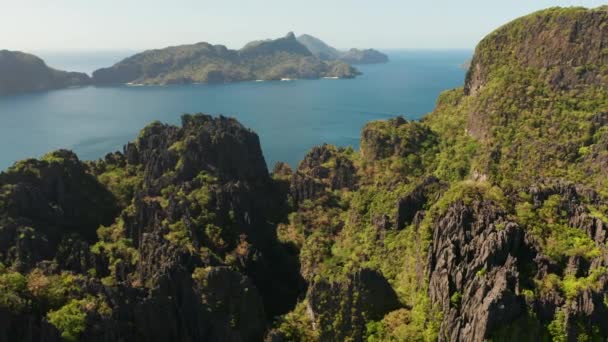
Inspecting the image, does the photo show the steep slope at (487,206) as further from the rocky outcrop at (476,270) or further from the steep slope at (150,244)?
the steep slope at (150,244)

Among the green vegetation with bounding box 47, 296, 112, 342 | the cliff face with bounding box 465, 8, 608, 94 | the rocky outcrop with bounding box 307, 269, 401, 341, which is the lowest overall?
the rocky outcrop with bounding box 307, 269, 401, 341

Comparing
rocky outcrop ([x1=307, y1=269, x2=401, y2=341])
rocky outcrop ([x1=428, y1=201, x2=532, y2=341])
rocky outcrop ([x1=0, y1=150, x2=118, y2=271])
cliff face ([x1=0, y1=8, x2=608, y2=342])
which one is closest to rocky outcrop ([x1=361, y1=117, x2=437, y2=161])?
cliff face ([x1=0, y1=8, x2=608, y2=342])

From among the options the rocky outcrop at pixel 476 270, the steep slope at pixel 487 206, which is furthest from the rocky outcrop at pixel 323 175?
the rocky outcrop at pixel 476 270

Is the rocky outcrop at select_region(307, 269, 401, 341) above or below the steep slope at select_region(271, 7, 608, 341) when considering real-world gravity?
below

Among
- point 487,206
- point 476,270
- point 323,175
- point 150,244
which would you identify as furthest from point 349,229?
point 476,270

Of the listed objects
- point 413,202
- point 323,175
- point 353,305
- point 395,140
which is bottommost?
point 353,305

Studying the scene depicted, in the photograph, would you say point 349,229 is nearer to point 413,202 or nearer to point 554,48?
point 413,202

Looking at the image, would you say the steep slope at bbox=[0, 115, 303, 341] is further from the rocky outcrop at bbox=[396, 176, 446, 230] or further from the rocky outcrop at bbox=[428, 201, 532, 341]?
the rocky outcrop at bbox=[428, 201, 532, 341]

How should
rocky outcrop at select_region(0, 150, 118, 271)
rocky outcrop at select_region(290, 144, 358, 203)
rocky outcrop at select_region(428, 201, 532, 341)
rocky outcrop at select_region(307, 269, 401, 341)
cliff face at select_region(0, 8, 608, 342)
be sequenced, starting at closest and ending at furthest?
rocky outcrop at select_region(428, 201, 532, 341)
cliff face at select_region(0, 8, 608, 342)
rocky outcrop at select_region(307, 269, 401, 341)
rocky outcrop at select_region(0, 150, 118, 271)
rocky outcrop at select_region(290, 144, 358, 203)

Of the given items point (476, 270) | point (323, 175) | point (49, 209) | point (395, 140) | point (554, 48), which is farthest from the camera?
point (323, 175)

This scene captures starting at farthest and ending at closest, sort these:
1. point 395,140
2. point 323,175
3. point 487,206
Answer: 1. point 323,175
2. point 395,140
3. point 487,206

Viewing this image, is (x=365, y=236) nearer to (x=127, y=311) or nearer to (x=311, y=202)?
(x=311, y=202)

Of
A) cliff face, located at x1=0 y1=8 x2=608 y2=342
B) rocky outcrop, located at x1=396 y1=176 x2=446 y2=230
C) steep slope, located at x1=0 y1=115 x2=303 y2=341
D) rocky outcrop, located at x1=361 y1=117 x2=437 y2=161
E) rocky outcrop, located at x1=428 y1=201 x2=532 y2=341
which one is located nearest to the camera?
rocky outcrop, located at x1=428 y1=201 x2=532 y2=341
